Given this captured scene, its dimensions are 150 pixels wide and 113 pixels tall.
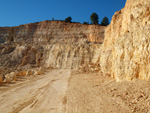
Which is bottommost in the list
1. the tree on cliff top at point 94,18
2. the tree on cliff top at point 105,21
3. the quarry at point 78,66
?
the quarry at point 78,66

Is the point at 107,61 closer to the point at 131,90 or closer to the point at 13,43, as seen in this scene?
the point at 131,90

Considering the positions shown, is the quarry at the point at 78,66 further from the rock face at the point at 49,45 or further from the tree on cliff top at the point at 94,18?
the tree on cliff top at the point at 94,18

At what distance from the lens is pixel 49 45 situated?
Result: 1715 inches

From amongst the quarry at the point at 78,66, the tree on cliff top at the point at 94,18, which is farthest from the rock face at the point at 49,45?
the tree on cliff top at the point at 94,18

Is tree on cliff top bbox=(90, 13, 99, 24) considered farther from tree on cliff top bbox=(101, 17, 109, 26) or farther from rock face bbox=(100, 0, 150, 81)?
rock face bbox=(100, 0, 150, 81)

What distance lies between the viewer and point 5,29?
48531 mm

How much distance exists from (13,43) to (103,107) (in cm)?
4627

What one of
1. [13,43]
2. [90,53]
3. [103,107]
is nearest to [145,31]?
[103,107]

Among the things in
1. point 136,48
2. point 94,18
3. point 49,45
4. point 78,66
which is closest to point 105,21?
point 94,18

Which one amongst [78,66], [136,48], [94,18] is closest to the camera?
[136,48]

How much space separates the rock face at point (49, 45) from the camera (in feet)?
122

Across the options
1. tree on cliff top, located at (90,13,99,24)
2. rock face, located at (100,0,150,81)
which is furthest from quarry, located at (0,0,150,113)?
tree on cliff top, located at (90,13,99,24)

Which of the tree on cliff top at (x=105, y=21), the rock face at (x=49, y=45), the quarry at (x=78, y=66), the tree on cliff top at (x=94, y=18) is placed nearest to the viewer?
the quarry at (x=78, y=66)

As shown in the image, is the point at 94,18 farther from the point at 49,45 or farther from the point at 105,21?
the point at 49,45
